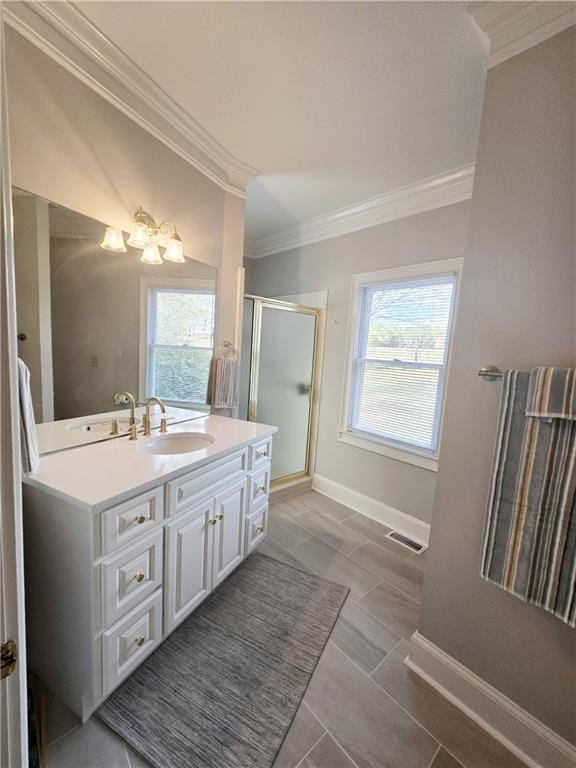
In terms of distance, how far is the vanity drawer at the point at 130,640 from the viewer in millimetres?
1119

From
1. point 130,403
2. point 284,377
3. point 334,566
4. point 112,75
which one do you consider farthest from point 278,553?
point 112,75

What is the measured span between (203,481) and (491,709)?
144cm

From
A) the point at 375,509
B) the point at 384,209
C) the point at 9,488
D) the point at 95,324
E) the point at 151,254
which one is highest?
the point at 384,209

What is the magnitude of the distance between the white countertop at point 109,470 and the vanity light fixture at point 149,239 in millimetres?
1018

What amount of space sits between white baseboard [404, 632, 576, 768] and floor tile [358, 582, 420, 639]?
0.20 meters

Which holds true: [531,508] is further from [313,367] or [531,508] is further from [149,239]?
[313,367]

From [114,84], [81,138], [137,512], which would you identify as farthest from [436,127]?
[137,512]

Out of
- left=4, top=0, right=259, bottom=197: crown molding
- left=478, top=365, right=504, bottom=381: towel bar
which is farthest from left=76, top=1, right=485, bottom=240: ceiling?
left=478, top=365, right=504, bottom=381: towel bar

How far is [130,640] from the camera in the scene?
1201 mm

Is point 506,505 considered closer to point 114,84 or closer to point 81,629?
point 81,629

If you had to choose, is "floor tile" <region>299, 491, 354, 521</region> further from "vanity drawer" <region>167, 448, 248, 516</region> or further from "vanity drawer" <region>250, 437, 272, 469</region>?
"vanity drawer" <region>167, 448, 248, 516</region>

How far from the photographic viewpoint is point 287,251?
10.9 ft

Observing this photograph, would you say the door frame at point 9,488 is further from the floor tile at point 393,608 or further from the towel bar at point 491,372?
the floor tile at point 393,608

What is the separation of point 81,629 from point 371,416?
225 centimetres
